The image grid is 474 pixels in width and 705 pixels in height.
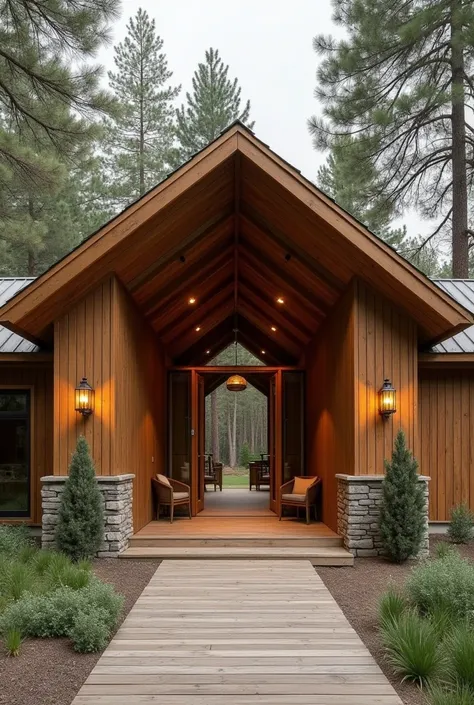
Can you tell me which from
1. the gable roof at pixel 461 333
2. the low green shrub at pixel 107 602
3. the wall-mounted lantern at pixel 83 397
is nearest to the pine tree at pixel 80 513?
the wall-mounted lantern at pixel 83 397

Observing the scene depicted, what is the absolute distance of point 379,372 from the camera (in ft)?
25.2

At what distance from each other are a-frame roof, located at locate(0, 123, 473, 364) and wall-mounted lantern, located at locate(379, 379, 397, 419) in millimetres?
903

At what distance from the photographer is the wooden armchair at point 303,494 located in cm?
920

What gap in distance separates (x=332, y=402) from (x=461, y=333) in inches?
81.5

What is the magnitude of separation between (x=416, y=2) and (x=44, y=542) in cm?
1263

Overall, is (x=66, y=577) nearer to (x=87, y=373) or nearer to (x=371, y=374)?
(x=87, y=373)

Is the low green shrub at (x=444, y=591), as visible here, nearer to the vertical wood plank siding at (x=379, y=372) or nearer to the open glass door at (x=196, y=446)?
the vertical wood plank siding at (x=379, y=372)

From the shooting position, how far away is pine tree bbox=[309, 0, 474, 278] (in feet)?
44.3

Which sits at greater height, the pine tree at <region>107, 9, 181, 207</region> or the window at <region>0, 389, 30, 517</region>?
the pine tree at <region>107, 9, 181, 207</region>

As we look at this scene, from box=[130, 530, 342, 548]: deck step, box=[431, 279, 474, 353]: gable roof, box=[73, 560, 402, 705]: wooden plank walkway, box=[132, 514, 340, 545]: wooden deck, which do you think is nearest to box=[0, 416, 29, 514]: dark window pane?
box=[132, 514, 340, 545]: wooden deck

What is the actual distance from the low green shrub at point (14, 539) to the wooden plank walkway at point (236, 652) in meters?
1.74

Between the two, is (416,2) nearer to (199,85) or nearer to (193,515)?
(199,85)

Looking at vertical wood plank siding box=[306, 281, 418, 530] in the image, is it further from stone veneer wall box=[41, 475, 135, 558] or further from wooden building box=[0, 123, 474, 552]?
stone veneer wall box=[41, 475, 135, 558]

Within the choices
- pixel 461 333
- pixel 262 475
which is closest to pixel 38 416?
pixel 461 333
